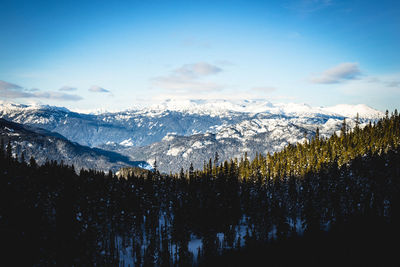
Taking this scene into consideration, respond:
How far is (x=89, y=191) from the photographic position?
9594 cm

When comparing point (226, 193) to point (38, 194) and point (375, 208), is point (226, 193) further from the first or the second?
point (38, 194)

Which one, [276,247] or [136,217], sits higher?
[136,217]

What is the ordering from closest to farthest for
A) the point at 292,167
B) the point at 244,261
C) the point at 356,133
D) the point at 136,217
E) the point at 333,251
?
the point at 333,251 < the point at 244,261 < the point at 136,217 < the point at 292,167 < the point at 356,133

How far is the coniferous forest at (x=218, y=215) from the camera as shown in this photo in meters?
76.2

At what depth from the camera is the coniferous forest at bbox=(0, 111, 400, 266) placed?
76.2 m

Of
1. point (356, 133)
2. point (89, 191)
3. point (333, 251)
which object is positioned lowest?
point (333, 251)

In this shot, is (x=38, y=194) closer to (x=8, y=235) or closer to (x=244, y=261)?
(x=8, y=235)

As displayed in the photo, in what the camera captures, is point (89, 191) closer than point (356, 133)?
Yes

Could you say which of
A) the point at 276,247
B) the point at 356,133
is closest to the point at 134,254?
the point at 276,247

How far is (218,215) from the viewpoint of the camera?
108250 millimetres

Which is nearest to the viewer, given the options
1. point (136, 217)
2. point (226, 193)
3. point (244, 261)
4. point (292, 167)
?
point (244, 261)

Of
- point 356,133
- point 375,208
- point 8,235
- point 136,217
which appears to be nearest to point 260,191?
point 375,208

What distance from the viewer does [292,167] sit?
446ft

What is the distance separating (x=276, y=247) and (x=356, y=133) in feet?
343
